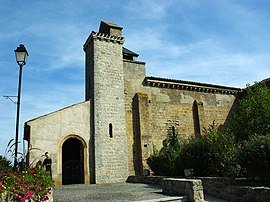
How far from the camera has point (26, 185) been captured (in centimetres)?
704

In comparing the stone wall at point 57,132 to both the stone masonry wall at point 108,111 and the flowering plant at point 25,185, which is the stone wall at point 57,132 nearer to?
the stone masonry wall at point 108,111

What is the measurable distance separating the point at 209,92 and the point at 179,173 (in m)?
10.7

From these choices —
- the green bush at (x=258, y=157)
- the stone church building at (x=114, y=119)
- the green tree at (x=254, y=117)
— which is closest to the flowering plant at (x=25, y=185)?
the stone church building at (x=114, y=119)

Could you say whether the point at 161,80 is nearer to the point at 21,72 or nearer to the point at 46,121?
the point at 46,121

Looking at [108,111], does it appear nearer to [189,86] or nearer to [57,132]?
[57,132]

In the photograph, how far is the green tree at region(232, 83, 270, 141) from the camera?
18.6 m

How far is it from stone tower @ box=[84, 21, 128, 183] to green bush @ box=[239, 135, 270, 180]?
8312 millimetres

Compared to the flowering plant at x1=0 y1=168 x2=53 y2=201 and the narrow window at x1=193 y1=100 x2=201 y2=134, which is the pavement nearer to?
the flowering plant at x1=0 y1=168 x2=53 y2=201

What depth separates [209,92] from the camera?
23.9 meters

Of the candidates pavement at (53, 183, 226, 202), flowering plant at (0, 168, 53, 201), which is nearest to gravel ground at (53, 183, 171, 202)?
pavement at (53, 183, 226, 202)

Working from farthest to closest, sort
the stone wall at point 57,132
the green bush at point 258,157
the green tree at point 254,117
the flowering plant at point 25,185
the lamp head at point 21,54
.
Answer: the green tree at point 254,117 < the stone wall at point 57,132 < the green bush at point 258,157 < the lamp head at point 21,54 < the flowering plant at point 25,185

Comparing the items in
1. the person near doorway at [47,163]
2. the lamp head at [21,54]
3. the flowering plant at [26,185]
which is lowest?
the flowering plant at [26,185]

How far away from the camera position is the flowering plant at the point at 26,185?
6.74 m

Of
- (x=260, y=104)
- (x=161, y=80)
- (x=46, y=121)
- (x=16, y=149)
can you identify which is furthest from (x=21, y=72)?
(x=260, y=104)
